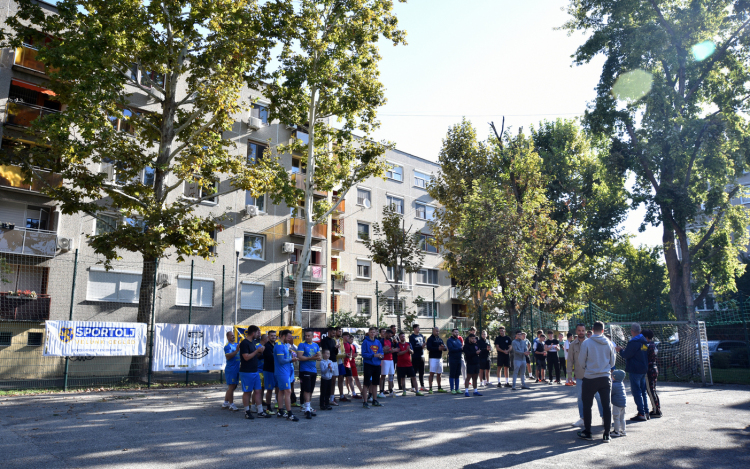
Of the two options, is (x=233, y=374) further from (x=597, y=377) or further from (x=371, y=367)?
(x=597, y=377)

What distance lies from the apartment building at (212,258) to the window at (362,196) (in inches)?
4.6

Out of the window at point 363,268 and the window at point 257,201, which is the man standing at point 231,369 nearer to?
the window at point 257,201

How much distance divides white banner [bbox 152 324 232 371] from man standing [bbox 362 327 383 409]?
5938mm

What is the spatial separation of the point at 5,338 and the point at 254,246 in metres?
14.4

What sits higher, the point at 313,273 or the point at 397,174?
the point at 397,174

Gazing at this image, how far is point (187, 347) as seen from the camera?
1520 centimetres

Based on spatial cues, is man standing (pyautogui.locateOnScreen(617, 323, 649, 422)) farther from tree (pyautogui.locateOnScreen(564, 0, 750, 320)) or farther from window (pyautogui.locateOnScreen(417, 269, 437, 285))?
window (pyautogui.locateOnScreen(417, 269, 437, 285))

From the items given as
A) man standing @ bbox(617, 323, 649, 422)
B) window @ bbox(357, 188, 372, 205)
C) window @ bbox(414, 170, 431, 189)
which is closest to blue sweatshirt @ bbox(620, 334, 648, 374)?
man standing @ bbox(617, 323, 649, 422)

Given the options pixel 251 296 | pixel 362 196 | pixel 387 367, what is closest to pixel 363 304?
pixel 362 196

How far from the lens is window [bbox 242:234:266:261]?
3072 cm

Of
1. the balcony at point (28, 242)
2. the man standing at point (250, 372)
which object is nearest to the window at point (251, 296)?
the balcony at point (28, 242)

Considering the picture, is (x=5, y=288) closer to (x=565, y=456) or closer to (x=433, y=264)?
(x=565, y=456)

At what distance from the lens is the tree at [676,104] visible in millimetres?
21734

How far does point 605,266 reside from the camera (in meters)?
41.9
